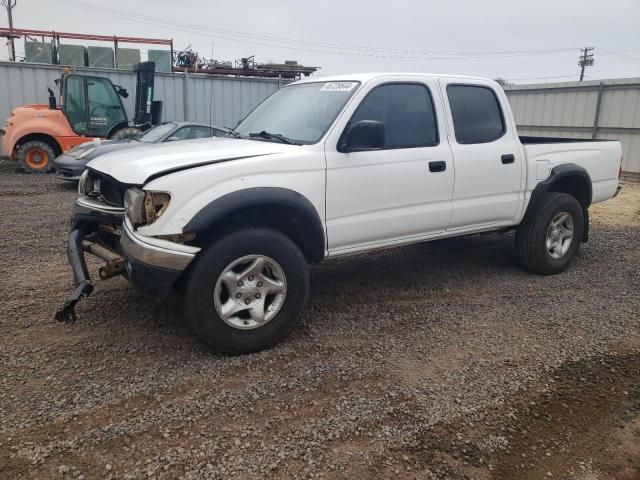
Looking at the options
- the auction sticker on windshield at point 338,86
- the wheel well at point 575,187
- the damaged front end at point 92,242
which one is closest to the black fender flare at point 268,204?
the damaged front end at point 92,242

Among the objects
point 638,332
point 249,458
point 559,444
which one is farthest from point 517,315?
point 249,458

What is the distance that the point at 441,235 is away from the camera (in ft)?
15.6

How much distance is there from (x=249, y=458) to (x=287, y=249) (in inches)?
58.4

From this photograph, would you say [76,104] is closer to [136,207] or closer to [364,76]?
[364,76]

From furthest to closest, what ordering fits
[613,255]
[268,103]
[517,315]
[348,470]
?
[613,255] → [268,103] → [517,315] → [348,470]

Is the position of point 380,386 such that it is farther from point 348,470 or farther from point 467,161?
point 467,161

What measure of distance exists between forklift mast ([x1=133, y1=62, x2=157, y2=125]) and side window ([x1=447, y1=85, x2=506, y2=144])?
34.1 feet

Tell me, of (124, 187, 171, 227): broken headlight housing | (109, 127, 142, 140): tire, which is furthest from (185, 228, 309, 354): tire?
(109, 127, 142, 140): tire

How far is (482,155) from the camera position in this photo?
482 centimetres

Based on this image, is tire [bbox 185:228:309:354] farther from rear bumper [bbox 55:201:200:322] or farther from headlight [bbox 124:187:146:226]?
headlight [bbox 124:187:146:226]

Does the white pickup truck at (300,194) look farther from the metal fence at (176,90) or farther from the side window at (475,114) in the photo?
the metal fence at (176,90)

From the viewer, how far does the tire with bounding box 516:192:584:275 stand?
17.8ft

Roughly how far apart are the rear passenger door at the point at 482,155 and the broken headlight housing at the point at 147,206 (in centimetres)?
257

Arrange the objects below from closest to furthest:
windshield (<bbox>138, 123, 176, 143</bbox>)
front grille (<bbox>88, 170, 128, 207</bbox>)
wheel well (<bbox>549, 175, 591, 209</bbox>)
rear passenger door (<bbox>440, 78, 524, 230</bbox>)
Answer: front grille (<bbox>88, 170, 128, 207</bbox>) < rear passenger door (<bbox>440, 78, 524, 230</bbox>) < wheel well (<bbox>549, 175, 591, 209</bbox>) < windshield (<bbox>138, 123, 176, 143</bbox>)
